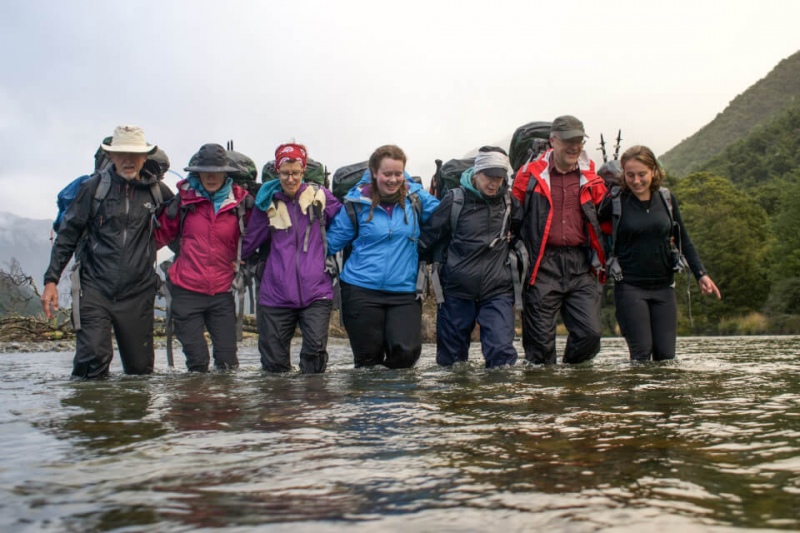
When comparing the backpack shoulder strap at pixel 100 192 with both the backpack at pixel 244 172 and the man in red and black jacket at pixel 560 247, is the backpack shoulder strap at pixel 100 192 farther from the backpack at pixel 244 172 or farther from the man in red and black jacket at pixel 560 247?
the man in red and black jacket at pixel 560 247

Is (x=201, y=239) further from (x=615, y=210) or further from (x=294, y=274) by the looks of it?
(x=615, y=210)

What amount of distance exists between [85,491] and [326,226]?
5773 mm

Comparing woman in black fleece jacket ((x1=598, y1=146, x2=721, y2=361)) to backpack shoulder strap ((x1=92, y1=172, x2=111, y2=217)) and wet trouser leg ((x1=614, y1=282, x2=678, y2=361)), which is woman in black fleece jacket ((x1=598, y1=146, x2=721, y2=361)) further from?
backpack shoulder strap ((x1=92, y1=172, x2=111, y2=217))

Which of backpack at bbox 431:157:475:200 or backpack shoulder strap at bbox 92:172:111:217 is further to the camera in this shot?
backpack at bbox 431:157:475:200

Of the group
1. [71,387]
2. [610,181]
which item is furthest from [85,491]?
[610,181]

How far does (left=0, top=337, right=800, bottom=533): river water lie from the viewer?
2.47m

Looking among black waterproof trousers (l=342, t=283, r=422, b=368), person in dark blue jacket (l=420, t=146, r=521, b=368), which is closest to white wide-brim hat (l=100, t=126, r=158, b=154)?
black waterproof trousers (l=342, t=283, r=422, b=368)

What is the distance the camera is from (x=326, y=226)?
27.9 feet

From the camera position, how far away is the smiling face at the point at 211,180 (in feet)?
27.1

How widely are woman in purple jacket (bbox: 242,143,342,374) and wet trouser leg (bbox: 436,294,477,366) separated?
1.28m

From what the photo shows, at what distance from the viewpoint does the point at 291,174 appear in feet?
26.2

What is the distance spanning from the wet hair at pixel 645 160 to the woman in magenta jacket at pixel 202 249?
13.0ft

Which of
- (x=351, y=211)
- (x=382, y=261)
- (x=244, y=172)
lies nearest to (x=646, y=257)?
(x=382, y=261)

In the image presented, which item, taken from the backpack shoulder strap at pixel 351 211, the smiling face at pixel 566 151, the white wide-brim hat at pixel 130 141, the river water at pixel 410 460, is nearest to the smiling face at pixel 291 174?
the backpack shoulder strap at pixel 351 211
